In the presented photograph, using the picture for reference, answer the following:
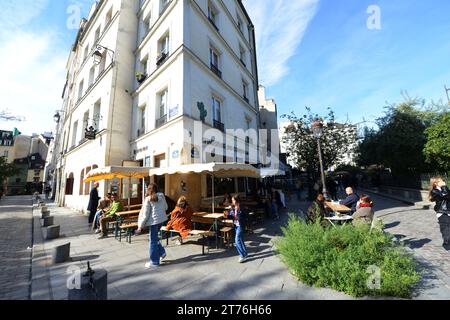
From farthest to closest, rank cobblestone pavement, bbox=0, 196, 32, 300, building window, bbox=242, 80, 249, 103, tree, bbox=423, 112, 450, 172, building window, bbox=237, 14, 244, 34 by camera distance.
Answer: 1. building window, bbox=237, 14, 244, 34
2. building window, bbox=242, 80, 249, 103
3. tree, bbox=423, 112, 450, 172
4. cobblestone pavement, bbox=0, 196, 32, 300

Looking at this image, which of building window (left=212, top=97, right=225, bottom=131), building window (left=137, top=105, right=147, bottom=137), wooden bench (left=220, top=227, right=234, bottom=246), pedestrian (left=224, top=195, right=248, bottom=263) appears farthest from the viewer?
building window (left=137, top=105, right=147, bottom=137)

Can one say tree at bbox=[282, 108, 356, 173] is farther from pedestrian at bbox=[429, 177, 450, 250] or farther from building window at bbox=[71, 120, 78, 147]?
building window at bbox=[71, 120, 78, 147]

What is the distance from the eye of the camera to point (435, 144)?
12.2m

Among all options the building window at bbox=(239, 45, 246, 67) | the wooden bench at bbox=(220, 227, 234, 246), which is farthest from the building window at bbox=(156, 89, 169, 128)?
the building window at bbox=(239, 45, 246, 67)

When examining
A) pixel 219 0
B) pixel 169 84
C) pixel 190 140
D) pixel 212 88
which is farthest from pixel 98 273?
pixel 219 0

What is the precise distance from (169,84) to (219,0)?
8.41 meters

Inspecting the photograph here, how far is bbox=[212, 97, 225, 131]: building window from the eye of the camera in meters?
12.1

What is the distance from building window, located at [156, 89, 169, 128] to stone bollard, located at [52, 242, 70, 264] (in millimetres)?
6704

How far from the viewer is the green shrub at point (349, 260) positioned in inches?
130

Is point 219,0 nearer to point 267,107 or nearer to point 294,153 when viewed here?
point 294,153

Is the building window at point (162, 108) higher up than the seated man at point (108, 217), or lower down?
higher up

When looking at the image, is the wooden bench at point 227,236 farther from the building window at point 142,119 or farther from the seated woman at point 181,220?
the building window at point 142,119

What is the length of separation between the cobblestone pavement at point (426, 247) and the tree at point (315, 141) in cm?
683

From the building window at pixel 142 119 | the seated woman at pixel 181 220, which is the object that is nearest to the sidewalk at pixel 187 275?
the seated woman at pixel 181 220
